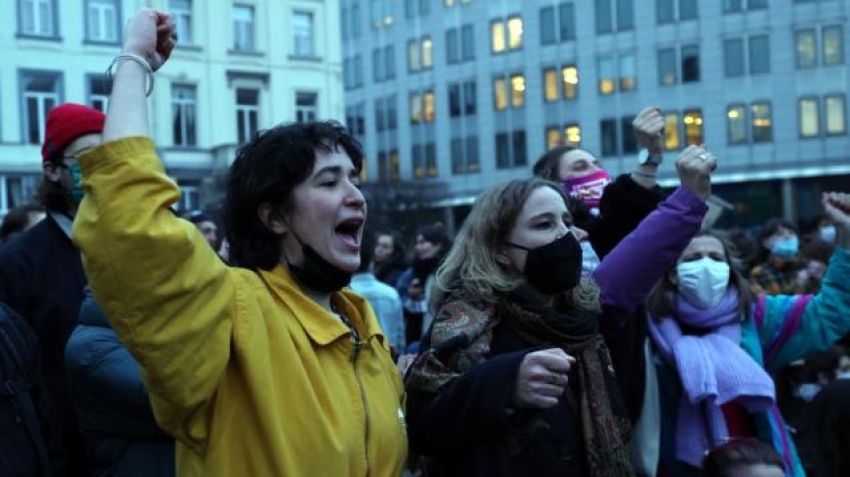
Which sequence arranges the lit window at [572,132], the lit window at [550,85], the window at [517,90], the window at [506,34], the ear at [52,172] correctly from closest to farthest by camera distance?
1. the ear at [52,172]
2. the lit window at [572,132]
3. the lit window at [550,85]
4. the window at [517,90]
5. the window at [506,34]

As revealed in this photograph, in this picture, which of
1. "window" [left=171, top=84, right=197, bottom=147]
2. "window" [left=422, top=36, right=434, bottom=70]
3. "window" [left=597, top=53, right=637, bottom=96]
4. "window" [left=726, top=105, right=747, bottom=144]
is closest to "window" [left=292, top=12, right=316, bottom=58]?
"window" [left=171, top=84, right=197, bottom=147]

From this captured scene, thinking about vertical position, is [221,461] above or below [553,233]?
below

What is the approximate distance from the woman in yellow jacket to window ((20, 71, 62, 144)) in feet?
95.0

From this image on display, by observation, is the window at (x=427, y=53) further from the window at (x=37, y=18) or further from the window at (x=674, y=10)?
the window at (x=37, y=18)

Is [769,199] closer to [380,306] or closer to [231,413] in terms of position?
[380,306]

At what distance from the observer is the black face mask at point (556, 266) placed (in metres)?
3.16

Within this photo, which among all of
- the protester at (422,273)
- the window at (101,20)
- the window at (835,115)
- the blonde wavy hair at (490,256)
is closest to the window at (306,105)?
the window at (101,20)

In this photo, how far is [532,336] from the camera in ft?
10.1

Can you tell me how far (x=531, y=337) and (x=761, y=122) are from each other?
43.2 meters

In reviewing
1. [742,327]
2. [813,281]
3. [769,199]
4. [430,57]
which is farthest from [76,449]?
[430,57]

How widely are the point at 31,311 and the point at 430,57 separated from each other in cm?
5056

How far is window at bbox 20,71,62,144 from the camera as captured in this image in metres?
29.2

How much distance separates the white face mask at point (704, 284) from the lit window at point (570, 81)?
43.7m

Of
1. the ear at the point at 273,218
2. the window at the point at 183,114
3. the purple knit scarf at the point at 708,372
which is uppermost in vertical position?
the window at the point at 183,114
